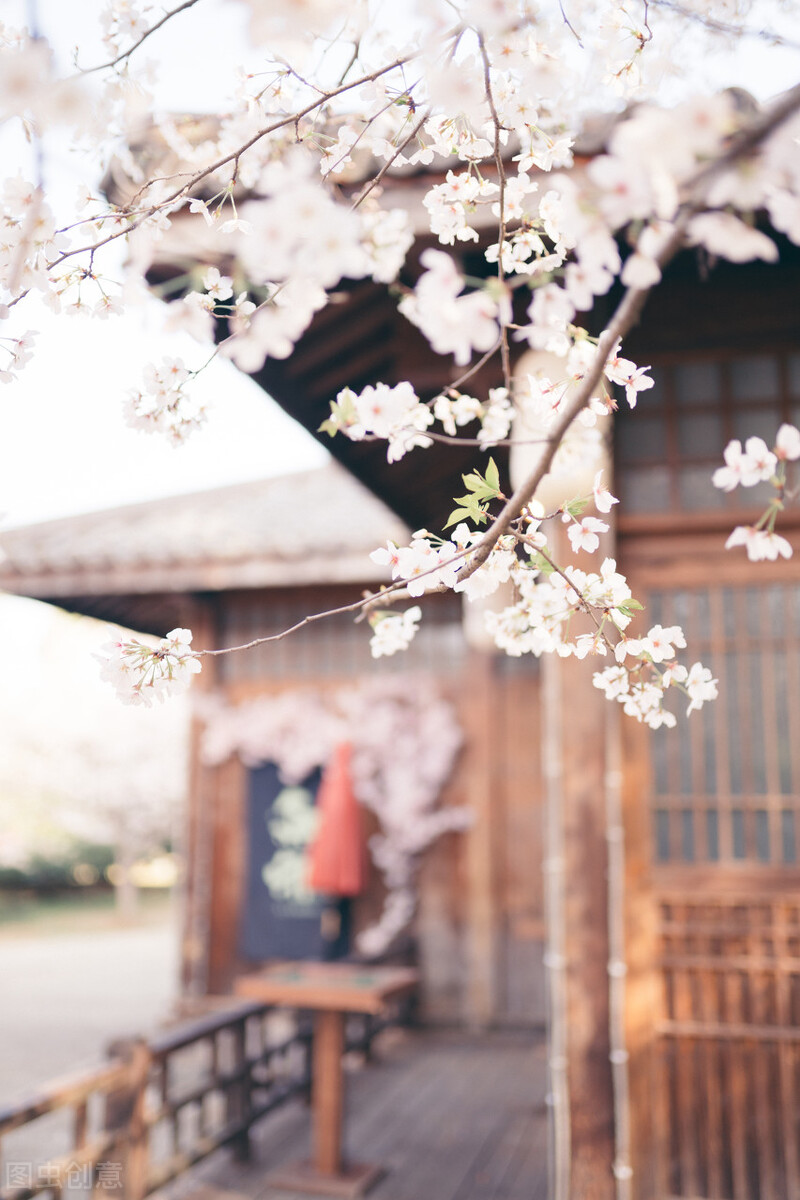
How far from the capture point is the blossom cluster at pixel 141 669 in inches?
59.0

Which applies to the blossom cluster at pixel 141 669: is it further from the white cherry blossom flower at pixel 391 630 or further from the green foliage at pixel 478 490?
the green foliage at pixel 478 490

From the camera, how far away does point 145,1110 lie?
342 centimetres

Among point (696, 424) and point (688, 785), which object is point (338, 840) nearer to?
point (688, 785)

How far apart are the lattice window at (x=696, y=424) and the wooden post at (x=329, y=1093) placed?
255 cm

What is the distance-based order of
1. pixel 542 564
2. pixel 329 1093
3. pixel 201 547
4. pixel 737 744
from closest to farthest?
pixel 542 564 < pixel 737 744 < pixel 329 1093 < pixel 201 547

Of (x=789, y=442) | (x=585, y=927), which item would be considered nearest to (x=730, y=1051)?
(x=585, y=927)

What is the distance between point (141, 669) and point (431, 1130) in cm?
399

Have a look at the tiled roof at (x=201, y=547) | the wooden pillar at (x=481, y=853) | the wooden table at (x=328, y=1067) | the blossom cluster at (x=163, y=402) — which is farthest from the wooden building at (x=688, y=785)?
the wooden pillar at (x=481, y=853)

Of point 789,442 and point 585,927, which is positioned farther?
point 585,927

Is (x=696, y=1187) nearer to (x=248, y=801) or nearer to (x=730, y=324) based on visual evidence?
(x=730, y=324)

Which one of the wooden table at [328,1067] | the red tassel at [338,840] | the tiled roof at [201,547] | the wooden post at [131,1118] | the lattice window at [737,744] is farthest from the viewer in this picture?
the tiled roof at [201,547]

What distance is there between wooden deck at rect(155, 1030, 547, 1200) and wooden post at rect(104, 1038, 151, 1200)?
1.77 ft

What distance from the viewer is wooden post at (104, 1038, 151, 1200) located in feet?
10.8

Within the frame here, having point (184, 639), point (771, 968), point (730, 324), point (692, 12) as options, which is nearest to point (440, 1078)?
point (771, 968)
